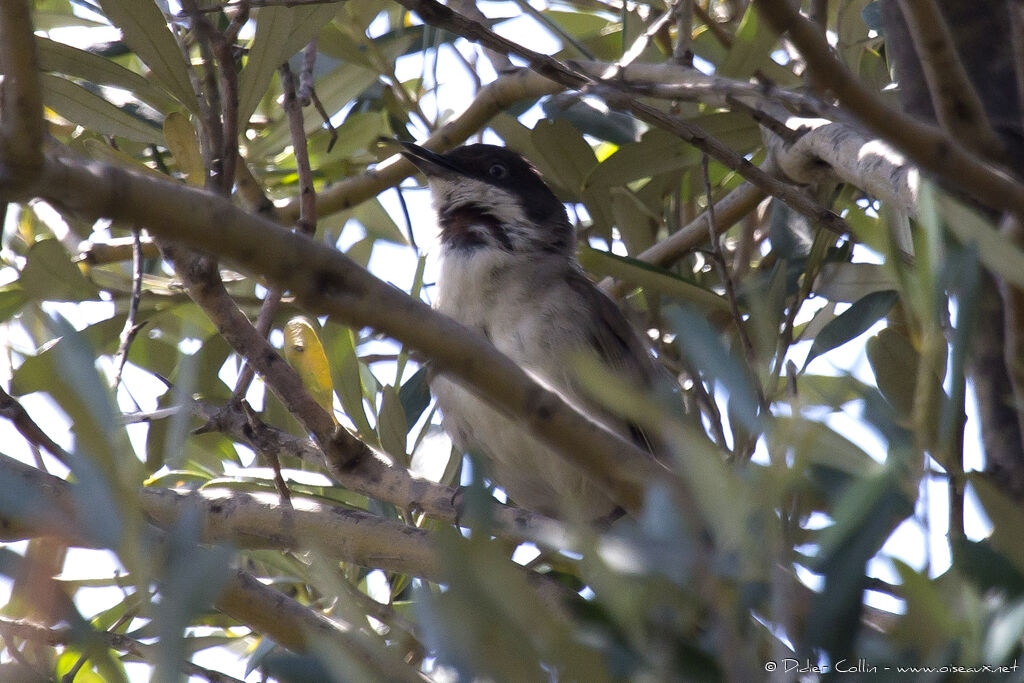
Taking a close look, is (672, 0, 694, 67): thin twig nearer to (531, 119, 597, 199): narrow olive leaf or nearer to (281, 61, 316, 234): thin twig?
(531, 119, 597, 199): narrow olive leaf

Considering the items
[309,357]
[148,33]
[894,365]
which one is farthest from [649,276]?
[148,33]

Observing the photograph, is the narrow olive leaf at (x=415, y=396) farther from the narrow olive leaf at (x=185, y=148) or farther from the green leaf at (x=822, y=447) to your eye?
the green leaf at (x=822, y=447)

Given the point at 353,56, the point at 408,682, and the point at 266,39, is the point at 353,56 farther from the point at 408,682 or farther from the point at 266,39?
the point at 408,682

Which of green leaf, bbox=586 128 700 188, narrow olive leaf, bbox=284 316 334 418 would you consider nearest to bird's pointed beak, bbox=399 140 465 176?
green leaf, bbox=586 128 700 188

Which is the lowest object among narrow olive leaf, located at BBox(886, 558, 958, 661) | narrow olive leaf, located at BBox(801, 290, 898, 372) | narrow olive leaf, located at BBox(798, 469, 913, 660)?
narrow olive leaf, located at BBox(886, 558, 958, 661)

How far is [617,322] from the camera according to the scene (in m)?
4.46

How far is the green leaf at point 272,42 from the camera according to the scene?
10.2 feet

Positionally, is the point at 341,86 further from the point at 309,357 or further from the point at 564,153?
the point at 309,357

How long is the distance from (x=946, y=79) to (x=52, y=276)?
107 inches

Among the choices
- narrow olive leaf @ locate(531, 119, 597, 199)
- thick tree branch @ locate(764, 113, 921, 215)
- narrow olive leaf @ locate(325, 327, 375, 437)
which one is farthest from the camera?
narrow olive leaf @ locate(531, 119, 597, 199)

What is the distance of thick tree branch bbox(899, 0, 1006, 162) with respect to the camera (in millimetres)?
2225

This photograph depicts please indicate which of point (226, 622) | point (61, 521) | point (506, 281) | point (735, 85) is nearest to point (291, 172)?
point (506, 281)

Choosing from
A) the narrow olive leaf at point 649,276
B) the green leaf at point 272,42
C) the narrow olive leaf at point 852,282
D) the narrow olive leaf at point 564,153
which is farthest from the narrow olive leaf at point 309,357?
the narrow olive leaf at point 852,282

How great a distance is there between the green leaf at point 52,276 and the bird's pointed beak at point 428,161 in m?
1.46
